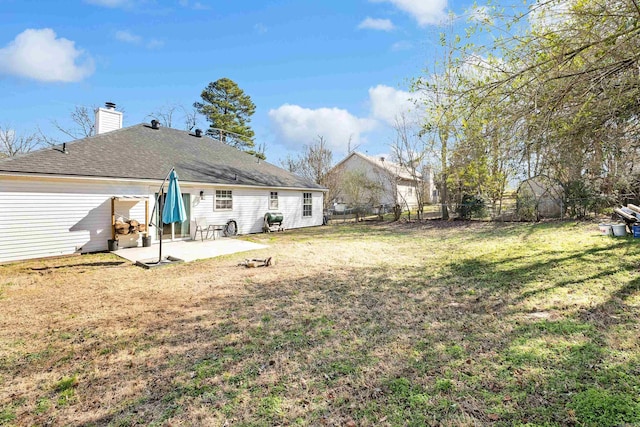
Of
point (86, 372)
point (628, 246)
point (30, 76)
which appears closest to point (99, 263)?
point (86, 372)

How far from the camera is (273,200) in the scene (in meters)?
15.3

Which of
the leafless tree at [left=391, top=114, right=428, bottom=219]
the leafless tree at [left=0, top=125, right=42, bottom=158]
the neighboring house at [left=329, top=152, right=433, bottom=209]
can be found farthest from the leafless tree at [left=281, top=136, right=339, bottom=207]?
the leafless tree at [left=0, top=125, right=42, bottom=158]

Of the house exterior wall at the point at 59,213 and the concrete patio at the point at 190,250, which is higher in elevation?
the house exterior wall at the point at 59,213

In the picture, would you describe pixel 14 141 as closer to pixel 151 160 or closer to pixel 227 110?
pixel 227 110

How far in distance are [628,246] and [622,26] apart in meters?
6.38

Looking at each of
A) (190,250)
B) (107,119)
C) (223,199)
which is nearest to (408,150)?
(223,199)

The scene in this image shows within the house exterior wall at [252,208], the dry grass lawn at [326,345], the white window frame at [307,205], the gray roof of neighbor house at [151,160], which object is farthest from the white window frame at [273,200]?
the dry grass lawn at [326,345]

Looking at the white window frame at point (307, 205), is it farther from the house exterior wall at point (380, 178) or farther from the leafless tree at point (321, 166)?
the house exterior wall at point (380, 178)

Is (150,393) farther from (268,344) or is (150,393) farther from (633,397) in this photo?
(633,397)

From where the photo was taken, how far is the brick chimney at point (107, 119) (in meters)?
12.9

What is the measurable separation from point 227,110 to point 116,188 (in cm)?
2164

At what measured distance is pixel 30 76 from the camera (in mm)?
21688

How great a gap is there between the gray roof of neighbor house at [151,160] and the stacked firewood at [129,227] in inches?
59.1

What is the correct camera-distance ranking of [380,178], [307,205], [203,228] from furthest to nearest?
[380,178], [307,205], [203,228]
